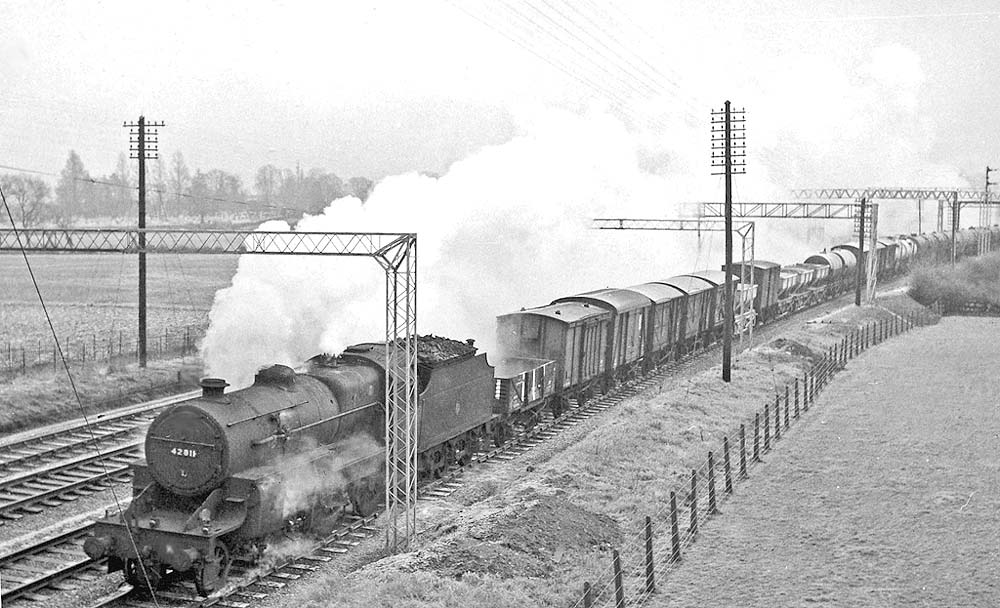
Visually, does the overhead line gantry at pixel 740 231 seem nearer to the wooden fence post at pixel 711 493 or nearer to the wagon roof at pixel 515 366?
the wagon roof at pixel 515 366

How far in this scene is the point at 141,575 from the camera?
46.8ft

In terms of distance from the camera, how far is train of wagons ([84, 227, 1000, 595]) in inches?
560

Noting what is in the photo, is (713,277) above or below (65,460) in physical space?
above

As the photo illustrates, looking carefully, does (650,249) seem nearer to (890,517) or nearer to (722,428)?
(722,428)

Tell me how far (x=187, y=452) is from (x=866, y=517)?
1105 centimetres

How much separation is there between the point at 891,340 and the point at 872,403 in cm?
1637

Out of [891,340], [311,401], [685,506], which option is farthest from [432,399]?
[891,340]

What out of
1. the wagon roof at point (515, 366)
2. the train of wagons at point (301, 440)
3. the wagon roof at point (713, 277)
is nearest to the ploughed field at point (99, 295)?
the wagon roof at point (515, 366)

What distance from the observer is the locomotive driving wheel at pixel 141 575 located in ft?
46.6

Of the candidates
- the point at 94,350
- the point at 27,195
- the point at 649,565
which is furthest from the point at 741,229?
the point at 27,195

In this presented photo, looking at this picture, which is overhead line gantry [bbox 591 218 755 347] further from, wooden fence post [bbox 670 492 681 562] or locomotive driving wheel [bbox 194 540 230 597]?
locomotive driving wheel [bbox 194 540 230 597]

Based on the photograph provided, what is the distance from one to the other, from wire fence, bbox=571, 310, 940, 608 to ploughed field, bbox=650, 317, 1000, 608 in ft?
0.91

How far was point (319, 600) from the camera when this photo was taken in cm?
1362

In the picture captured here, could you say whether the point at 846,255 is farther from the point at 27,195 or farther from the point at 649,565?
the point at 649,565
